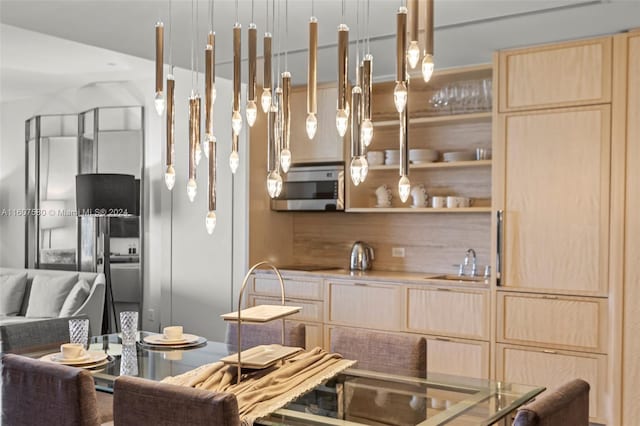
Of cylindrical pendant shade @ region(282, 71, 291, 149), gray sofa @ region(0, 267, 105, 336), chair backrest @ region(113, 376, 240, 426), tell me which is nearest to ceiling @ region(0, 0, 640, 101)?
cylindrical pendant shade @ region(282, 71, 291, 149)

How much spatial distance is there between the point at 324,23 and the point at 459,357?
7.31 ft

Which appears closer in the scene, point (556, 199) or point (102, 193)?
point (556, 199)

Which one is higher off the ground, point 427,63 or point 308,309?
point 427,63

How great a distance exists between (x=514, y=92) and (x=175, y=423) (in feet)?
9.96

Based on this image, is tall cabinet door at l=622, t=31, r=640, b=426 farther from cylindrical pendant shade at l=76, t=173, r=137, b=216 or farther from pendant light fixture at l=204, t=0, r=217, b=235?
cylindrical pendant shade at l=76, t=173, r=137, b=216

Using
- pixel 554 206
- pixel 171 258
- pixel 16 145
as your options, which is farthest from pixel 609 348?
pixel 16 145

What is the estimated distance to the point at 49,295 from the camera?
20.4 feet

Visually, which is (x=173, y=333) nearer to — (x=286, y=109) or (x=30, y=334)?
(x=286, y=109)

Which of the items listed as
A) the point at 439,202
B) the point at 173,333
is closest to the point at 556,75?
the point at 439,202

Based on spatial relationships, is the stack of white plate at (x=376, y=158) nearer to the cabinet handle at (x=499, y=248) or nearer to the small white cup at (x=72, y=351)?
the cabinet handle at (x=499, y=248)

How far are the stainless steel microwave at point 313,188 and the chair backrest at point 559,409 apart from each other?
3.21m

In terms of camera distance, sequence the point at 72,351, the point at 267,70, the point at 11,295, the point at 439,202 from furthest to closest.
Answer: the point at 11,295 → the point at 439,202 → the point at 72,351 → the point at 267,70

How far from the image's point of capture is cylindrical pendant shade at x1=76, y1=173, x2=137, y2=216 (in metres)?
5.75

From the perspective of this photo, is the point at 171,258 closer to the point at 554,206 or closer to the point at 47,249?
the point at 47,249
